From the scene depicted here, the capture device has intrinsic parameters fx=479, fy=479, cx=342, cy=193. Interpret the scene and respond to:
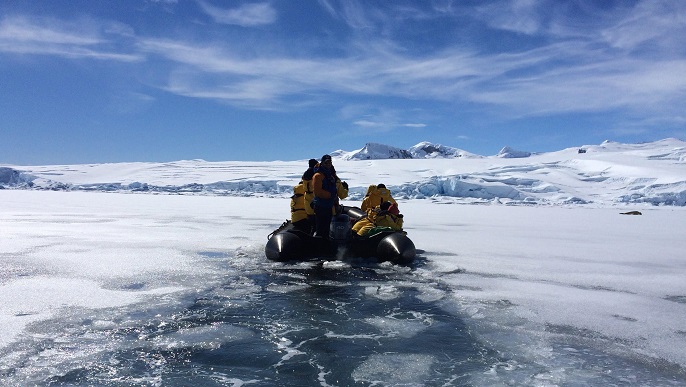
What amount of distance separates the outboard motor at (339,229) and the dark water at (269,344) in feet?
6.23

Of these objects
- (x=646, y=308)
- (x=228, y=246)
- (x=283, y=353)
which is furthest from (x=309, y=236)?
(x=646, y=308)

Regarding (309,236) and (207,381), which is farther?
(309,236)

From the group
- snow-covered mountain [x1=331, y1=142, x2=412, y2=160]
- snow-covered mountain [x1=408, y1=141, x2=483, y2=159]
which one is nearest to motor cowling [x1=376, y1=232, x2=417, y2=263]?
snow-covered mountain [x1=331, y1=142, x2=412, y2=160]

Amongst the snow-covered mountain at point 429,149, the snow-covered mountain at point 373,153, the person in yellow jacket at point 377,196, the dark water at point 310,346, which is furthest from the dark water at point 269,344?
the snow-covered mountain at point 429,149

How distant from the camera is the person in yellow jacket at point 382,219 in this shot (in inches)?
294

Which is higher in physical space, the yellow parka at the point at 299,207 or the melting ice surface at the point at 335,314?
the yellow parka at the point at 299,207

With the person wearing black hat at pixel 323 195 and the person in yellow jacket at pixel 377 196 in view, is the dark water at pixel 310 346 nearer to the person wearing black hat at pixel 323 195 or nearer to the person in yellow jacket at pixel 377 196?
the person wearing black hat at pixel 323 195

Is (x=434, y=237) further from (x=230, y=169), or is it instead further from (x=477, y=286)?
(x=230, y=169)

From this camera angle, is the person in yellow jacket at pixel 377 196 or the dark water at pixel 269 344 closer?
the dark water at pixel 269 344

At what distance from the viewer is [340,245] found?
22.9 feet

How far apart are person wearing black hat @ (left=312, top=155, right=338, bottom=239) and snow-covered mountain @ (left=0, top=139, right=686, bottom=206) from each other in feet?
83.0

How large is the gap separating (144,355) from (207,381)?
641 mm

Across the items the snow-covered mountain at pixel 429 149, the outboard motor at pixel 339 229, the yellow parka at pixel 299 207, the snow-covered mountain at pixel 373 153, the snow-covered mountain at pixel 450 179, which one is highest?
the snow-covered mountain at pixel 429 149

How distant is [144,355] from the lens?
3.17 meters
